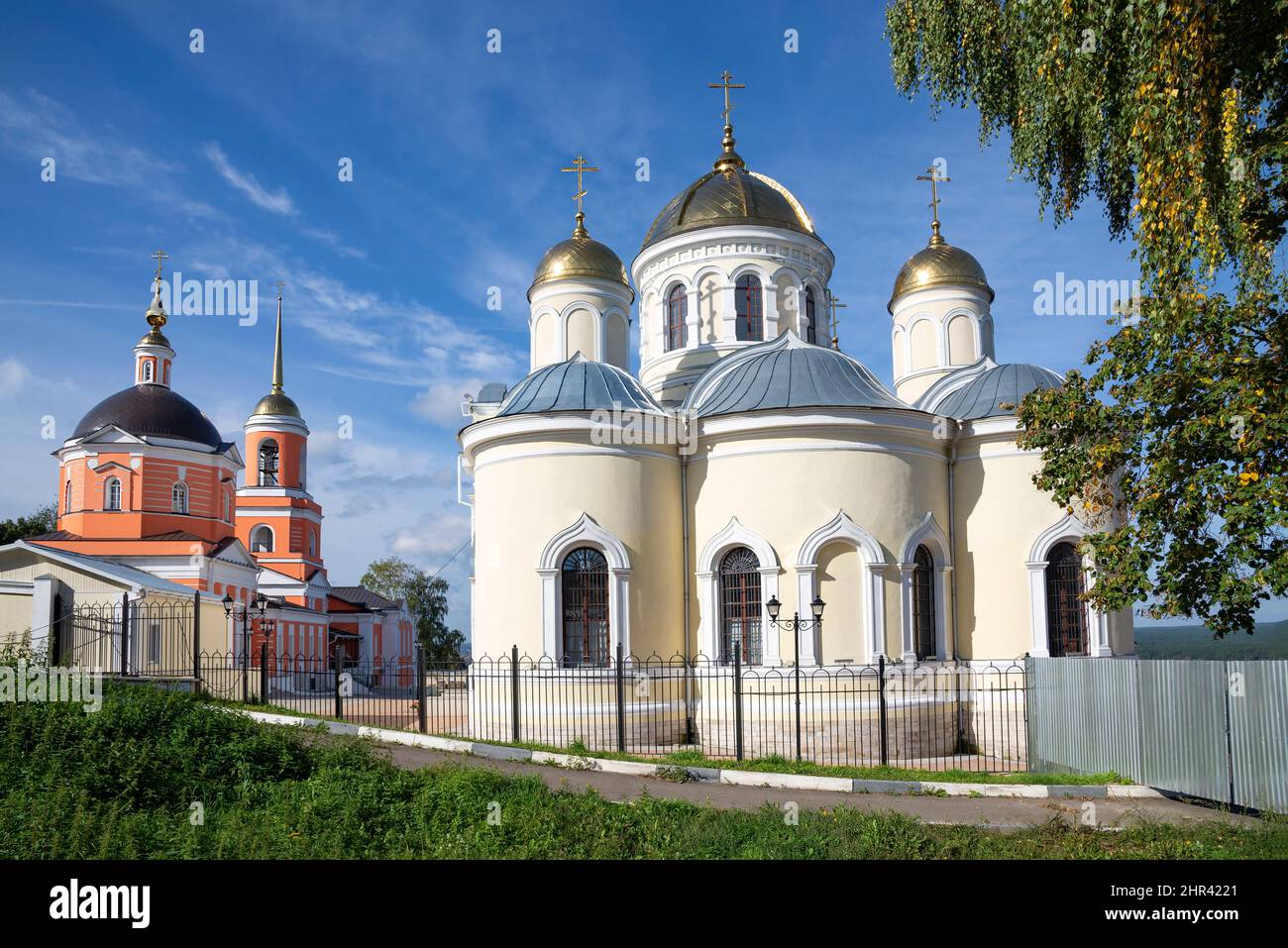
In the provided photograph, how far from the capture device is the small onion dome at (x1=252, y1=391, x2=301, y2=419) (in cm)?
4147

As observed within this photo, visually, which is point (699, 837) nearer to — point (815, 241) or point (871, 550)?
point (871, 550)

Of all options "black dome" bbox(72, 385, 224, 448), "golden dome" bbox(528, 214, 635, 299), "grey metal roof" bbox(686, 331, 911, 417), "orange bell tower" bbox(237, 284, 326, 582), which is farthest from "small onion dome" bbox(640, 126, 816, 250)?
"orange bell tower" bbox(237, 284, 326, 582)

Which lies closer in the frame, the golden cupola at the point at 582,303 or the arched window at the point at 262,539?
the golden cupola at the point at 582,303

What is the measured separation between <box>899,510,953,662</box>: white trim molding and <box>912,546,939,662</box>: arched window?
7cm

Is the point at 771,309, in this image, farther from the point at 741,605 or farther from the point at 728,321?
the point at 741,605

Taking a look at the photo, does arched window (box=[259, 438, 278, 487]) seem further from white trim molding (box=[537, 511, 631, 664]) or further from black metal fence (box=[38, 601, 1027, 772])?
white trim molding (box=[537, 511, 631, 664])

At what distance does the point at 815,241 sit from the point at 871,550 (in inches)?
335

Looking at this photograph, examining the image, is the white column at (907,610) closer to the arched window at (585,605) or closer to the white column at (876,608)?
the white column at (876,608)

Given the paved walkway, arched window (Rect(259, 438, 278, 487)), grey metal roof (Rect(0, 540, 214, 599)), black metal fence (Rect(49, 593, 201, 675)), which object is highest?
arched window (Rect(259, 438, 278, 487))

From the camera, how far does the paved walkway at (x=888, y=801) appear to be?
984 cm

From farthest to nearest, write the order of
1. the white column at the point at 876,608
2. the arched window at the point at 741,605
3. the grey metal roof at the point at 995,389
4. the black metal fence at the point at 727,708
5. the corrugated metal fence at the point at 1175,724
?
the grey metal roof at the point at 995,389 < the arched window at the point at 741,605 < the white column at the point at 876,608 < the black metal fence at the point at 727,708 < the corrugated metal fence at the point at 1175,724

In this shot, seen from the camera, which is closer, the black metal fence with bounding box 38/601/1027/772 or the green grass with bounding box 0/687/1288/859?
the green grass with bounding box 0/687/1288/859

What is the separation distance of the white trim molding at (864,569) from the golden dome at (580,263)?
928 cm

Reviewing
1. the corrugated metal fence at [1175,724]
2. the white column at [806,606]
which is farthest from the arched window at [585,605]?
the corrugated metal fence at [1175,724]
